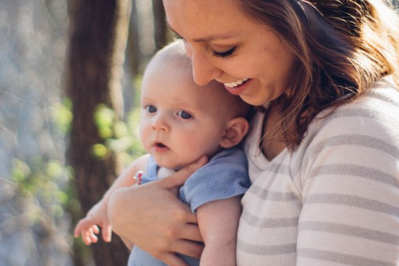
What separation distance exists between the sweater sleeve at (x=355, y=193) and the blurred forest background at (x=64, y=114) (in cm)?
210

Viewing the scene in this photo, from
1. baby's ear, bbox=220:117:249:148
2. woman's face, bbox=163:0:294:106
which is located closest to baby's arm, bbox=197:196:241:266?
baby's ear, bbox=220:117:249:148

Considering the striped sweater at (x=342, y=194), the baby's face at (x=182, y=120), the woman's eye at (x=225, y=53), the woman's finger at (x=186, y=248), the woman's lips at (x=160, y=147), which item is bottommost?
the woman's finger at (x=186, y=248)

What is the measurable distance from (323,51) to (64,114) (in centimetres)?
232

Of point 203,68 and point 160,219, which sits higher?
point 203,68

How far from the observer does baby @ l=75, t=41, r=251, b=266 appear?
208 centimetres

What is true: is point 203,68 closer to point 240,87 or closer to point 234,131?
point 240,87

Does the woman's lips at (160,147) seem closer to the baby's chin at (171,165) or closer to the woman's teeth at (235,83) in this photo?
the baby's chin at (171,165)

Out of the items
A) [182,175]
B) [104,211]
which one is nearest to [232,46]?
[182,175]

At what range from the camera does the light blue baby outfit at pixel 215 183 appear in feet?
6.72

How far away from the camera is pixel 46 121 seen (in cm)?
649

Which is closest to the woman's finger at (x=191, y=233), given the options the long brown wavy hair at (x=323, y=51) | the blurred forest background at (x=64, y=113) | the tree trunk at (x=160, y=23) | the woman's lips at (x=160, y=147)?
the woman's lips at (x=160, y=147)

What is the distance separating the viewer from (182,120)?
2207 millimetres

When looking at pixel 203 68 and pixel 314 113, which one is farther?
pixel 203 68

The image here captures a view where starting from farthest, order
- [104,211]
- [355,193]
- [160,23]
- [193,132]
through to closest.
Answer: [160,23] < [104,211] < [193,132] < [355,193]
